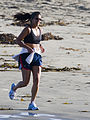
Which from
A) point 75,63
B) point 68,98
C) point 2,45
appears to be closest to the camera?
point 68,98

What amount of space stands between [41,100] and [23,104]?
1.76ft

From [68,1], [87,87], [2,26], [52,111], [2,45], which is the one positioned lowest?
[68,1]

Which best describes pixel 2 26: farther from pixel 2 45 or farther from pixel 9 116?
pixel 9 116

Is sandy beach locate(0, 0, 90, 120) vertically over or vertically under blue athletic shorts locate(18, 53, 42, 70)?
under

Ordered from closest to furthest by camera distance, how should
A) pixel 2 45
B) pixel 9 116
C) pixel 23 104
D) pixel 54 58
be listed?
pixel 9 116
pixel 23 104
pixel 54 58
pixel 2 45

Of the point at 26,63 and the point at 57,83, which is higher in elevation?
the point at 26,63

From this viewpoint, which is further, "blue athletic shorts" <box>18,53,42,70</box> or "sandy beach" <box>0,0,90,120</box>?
"blue athletic shorts" <box>18,53,42,70</box>

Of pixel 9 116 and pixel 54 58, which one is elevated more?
pixel 9 116

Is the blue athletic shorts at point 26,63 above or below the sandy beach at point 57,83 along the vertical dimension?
above

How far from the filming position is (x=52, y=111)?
7969 mm

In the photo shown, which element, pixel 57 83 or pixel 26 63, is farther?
pixel 57 83

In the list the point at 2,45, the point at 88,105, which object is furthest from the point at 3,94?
the point at 2,45

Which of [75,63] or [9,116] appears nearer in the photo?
[9,116]

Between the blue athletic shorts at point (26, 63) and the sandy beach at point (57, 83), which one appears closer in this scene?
the sandy beach at point (57, 83)
